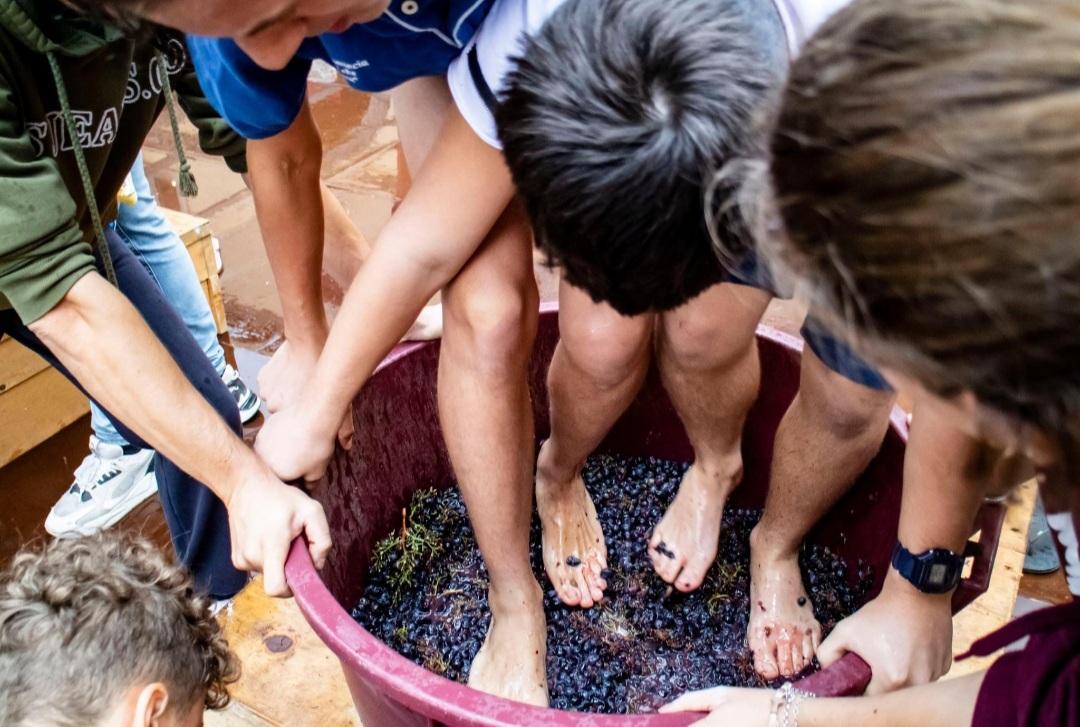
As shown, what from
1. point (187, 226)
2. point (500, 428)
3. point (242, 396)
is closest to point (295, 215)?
point (500, 428)

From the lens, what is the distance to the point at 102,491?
1.91m

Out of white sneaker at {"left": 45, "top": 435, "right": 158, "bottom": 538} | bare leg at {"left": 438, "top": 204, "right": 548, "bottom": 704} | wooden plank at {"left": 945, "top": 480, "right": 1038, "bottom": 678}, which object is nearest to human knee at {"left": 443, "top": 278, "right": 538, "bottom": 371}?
bare leg at {"left": 438, "top": 204, "right": 548, "bottom": 704}

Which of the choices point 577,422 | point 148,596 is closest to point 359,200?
point 577,422

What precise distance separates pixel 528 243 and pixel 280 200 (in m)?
0.40

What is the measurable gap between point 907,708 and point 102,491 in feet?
5.32

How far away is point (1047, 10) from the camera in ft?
1.45

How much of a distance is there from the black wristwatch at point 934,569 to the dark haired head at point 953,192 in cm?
59

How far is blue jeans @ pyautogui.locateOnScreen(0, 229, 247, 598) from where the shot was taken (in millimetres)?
1534

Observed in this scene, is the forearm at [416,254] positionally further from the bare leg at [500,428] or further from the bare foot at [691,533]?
the bare foot at [691,533]

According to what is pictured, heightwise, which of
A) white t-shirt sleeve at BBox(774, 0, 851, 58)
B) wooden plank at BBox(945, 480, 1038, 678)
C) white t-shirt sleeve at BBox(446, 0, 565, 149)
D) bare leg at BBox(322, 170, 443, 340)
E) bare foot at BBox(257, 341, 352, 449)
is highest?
white t-shirt sleeve at BBox(774, 0, 851, 58)

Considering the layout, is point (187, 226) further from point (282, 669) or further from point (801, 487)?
point (801, 487)

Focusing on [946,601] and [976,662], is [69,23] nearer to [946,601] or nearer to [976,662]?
[946,601]

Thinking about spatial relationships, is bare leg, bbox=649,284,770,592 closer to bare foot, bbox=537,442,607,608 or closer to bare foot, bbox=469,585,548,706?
bare foot, bbox=537,442,607,608

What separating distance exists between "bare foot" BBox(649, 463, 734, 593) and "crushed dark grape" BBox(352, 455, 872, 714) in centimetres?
4
